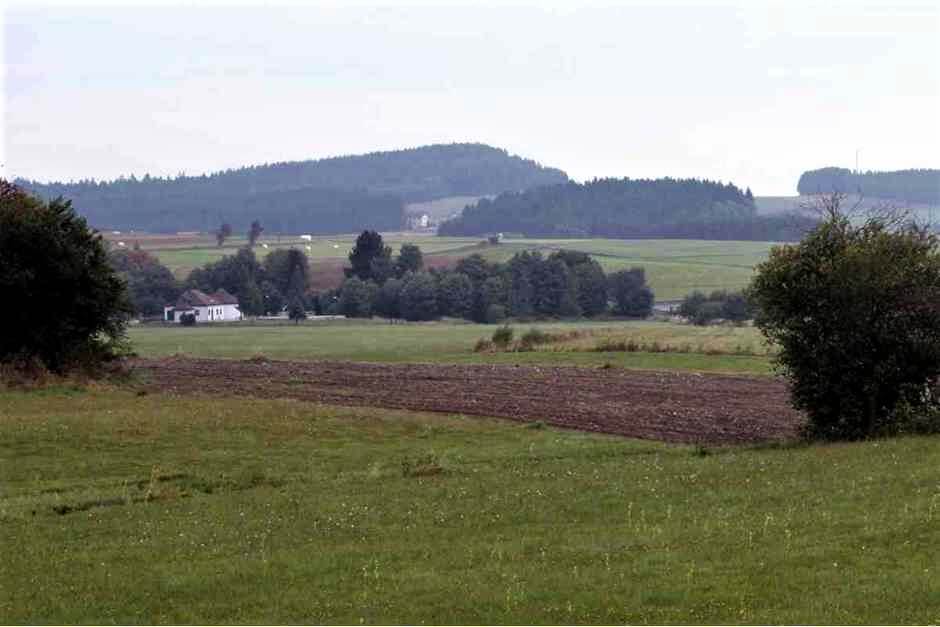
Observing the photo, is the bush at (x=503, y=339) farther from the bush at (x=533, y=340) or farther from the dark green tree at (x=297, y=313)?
the dark green tree at (x=297, y=313)

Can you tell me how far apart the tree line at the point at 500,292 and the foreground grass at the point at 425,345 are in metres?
10.4

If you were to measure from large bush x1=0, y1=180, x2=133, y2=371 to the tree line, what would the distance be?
97.4 meters

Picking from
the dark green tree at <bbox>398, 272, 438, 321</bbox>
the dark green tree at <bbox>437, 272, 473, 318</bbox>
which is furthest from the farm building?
the dark green tree at <bbox>437, 272, 473, 318</bbox>

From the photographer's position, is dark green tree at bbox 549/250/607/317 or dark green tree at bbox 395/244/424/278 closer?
dark green tree at bbox 549/250/607/317

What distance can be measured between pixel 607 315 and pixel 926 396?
11602 cm

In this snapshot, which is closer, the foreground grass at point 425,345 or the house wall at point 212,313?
the foreground grass at point 425,345

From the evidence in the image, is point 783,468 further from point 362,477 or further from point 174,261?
point 174,261

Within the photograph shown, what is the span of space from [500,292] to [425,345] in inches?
2252

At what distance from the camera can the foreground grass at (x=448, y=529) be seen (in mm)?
14906

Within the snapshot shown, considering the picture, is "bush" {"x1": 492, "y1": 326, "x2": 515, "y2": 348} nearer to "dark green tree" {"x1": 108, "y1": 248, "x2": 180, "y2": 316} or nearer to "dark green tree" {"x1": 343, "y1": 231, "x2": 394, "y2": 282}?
"dark green tree" {"x1": 343, "y1": 231, "x2": 394, "y2": 282}

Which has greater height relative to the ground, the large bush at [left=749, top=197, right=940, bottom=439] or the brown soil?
the large bush at [left=749, top=197, right=940, bottom=439]

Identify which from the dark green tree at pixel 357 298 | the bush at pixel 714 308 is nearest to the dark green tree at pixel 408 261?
the dark green tree at pixel 357 298

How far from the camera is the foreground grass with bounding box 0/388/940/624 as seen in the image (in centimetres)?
1491

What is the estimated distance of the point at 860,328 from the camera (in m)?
33.4
